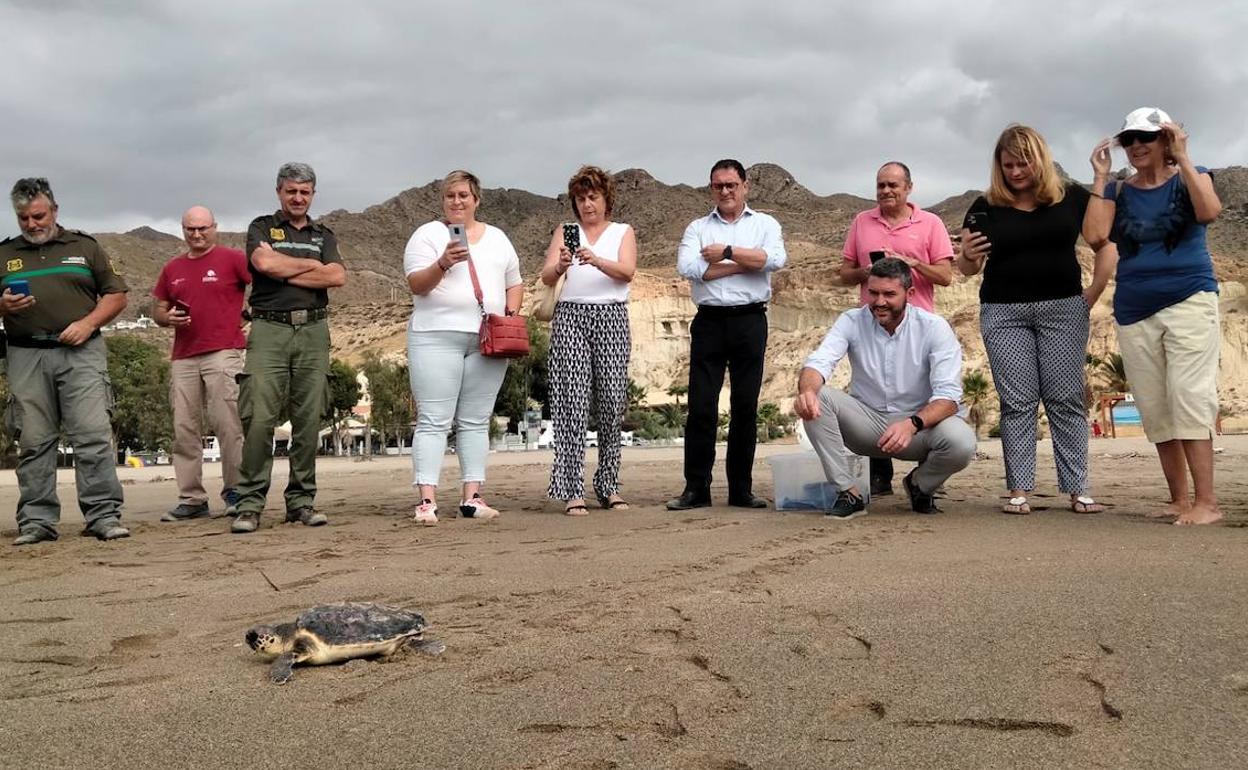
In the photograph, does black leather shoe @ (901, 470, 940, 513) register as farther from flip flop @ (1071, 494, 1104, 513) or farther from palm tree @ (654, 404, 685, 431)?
palm tree @ (654, 404, 685, 431)

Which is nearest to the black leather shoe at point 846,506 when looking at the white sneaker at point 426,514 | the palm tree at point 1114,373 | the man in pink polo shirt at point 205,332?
the white sneaker at point 426,514

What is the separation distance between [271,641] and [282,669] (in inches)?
6.2

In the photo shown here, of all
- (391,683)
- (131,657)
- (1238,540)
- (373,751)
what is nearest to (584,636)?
(391,683)

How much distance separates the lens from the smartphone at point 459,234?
578 centimetres

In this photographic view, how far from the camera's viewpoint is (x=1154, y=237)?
501 cm

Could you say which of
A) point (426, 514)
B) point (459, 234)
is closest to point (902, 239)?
point (459, 234)

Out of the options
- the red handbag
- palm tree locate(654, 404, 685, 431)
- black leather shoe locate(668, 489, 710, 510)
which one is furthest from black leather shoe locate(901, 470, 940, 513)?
palm tree locate(654, 404, 685, 431)

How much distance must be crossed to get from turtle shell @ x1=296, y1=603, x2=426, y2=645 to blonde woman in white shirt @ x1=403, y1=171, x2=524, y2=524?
3.01m

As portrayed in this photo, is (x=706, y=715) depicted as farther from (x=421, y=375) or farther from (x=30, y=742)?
(x=421, y=375)

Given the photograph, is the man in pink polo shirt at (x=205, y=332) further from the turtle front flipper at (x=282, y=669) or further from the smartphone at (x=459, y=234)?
the turtle front flipper at (x=282, y=669)

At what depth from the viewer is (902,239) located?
6.05 metres

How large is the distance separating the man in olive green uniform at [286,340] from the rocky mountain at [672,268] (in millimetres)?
1724

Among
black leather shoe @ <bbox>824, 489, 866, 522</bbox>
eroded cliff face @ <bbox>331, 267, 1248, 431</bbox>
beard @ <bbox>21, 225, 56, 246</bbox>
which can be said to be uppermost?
eroded cliff face @ <bbox>331, 267, 1248, 431</bbox>

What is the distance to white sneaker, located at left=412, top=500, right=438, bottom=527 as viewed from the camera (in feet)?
19.3
